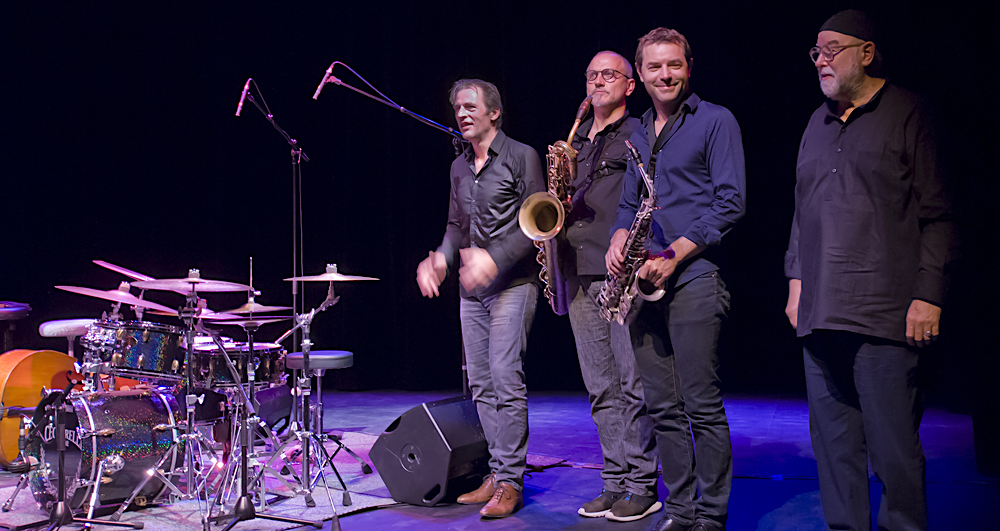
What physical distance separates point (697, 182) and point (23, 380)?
3861 millimetres

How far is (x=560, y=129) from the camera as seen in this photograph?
6566 millimetres

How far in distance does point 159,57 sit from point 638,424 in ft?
19.6

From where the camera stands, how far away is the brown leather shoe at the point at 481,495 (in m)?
3.21

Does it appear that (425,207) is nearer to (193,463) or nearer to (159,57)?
(159,57)

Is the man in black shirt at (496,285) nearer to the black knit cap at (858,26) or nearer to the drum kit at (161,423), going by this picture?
the drum kit at (161,423)

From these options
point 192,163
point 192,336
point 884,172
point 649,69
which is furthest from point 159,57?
point 884,172

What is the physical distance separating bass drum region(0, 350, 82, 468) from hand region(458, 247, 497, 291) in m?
2.62

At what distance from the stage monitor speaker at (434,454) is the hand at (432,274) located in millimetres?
527

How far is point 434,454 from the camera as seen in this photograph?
10.4 feet

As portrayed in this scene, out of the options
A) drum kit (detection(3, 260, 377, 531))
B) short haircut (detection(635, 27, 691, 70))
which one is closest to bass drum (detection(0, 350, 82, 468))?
drum kit (detection(3, 260, 377, 531))

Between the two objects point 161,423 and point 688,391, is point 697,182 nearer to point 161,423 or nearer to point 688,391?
point 688,391

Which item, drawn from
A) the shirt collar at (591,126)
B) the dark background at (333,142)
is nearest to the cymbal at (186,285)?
the shirt collar at (591,126)

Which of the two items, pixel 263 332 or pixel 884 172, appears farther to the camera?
pixel 263 332

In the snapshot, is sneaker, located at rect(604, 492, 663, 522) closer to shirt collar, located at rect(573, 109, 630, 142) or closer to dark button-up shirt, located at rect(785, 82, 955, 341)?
dark button-up shirt, located at rect(785, 82, 955, 341)
